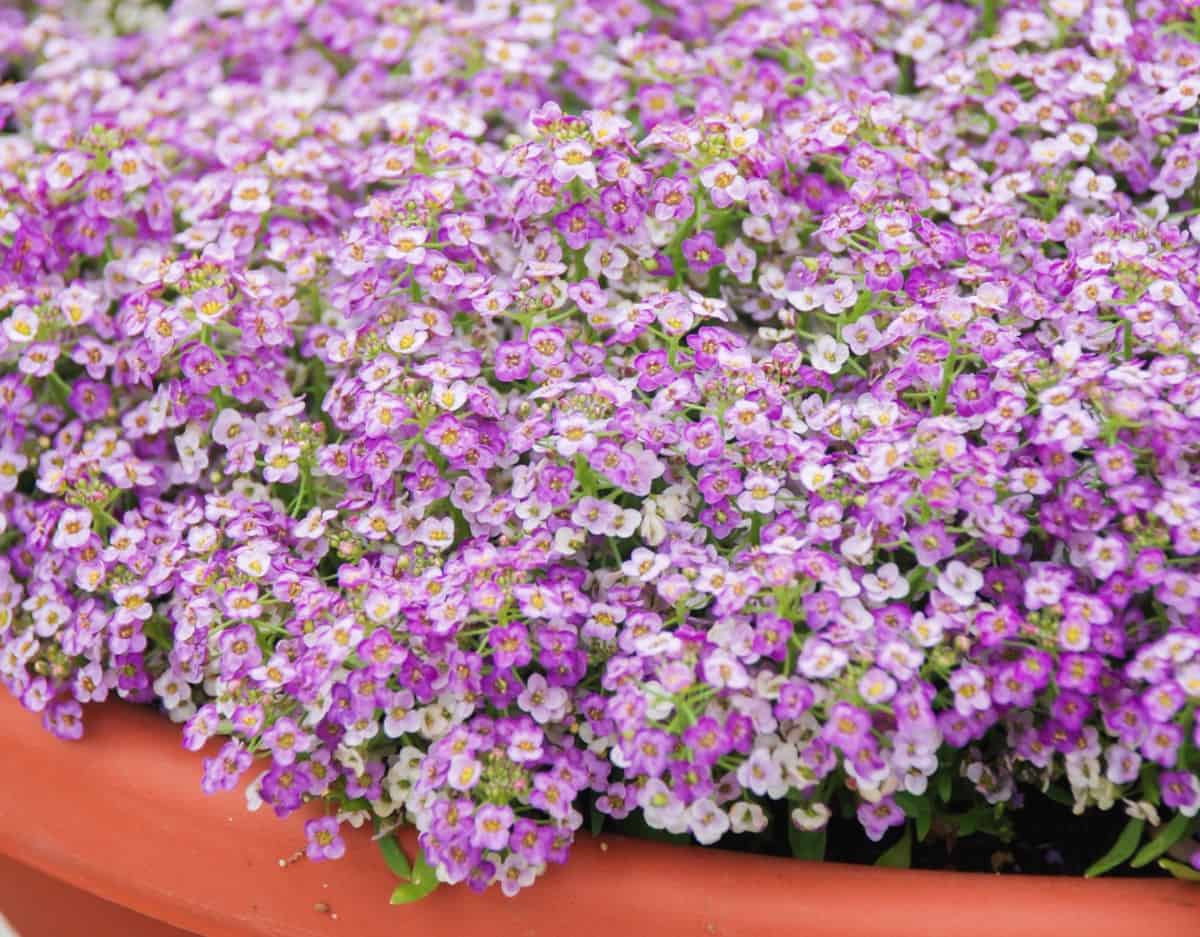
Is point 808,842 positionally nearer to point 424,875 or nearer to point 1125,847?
point 1125,847

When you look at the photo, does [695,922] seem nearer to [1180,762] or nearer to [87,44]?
[1180,762]

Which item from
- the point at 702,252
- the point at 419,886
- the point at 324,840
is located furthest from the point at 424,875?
the point at 702,252

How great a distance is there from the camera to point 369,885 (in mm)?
1676

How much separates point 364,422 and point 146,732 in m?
0.53

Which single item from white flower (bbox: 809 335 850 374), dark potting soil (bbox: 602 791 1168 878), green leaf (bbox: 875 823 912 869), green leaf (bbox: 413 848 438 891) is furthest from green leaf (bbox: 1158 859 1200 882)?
green leaf (bbox: 413 848 438 891)

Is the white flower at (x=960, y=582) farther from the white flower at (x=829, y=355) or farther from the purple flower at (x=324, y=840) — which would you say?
the purple flower at (x=324, y=840)

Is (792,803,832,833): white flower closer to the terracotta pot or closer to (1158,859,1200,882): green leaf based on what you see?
the terracotta pot

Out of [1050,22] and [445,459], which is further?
[1050,22]

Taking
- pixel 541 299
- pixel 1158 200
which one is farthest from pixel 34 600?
pixel 1158 200

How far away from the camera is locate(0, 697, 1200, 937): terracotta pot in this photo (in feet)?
5.16

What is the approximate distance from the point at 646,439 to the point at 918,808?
0.56 m

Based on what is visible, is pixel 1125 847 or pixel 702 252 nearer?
pixel 1125 847

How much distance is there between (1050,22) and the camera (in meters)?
2.33

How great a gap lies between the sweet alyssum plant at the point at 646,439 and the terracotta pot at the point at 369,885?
0.19 feet
